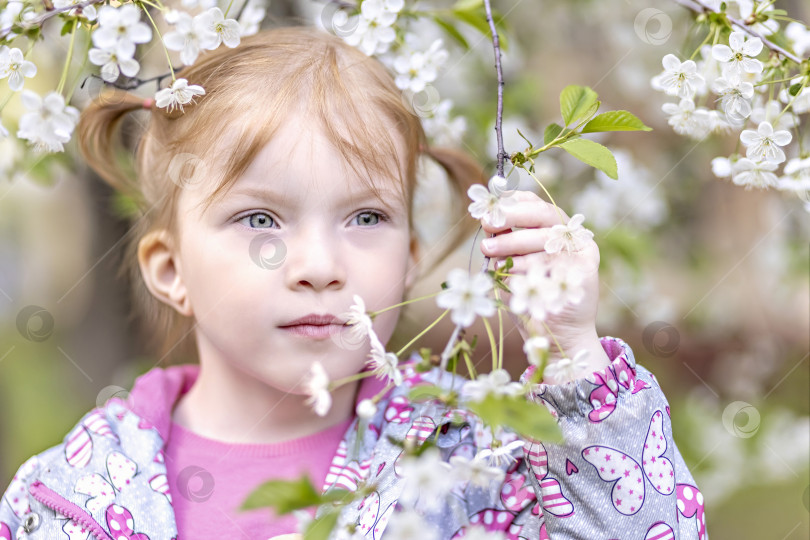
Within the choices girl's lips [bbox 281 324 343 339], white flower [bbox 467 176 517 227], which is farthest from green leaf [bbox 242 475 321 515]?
girl's lips [bbox 281 324 343 339]

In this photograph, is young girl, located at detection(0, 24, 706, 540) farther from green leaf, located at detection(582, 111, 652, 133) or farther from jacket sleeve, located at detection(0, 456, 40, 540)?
green leaf, located at detection(582, 111, 652, 133)

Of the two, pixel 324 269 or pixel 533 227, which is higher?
pixel 533 227

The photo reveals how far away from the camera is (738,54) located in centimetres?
129

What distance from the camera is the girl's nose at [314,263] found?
1296 millimetres

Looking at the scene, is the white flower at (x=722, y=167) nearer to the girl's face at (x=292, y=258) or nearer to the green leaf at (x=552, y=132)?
the green leaf at (x=552, y=132)

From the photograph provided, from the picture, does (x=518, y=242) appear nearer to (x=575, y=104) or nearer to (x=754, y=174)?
(x=575, y=104)

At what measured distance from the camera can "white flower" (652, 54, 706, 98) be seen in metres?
1.29

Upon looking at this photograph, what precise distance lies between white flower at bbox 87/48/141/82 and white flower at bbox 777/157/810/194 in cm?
104

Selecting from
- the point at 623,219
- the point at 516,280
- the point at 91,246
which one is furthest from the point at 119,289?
the point at 516,280

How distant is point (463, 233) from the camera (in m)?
2.07

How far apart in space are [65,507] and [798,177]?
1339 millimetres

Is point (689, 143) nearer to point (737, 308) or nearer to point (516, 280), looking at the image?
point (737, 308)

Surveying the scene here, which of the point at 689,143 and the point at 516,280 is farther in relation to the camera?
the point at 689,143

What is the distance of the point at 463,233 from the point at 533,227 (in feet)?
2.64
